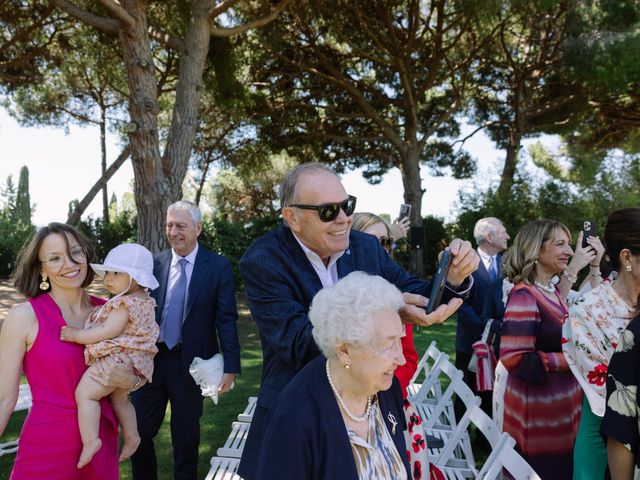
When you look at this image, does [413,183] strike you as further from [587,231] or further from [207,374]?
[207,374]

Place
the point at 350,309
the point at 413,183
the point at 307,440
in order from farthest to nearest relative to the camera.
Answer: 1. the point at 413,183
2. the point at 350,309
3. the point at 307,440

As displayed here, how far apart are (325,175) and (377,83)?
44.0 feet

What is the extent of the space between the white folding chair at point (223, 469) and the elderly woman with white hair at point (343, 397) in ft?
5.43

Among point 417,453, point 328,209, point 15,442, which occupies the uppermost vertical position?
point 328,209

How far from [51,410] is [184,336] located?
124 cm

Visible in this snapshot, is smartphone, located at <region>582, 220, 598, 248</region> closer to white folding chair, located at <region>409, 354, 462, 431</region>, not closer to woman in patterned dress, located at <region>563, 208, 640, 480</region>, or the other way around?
white folding chair, located at <region>409, 354, 462, 431</region>

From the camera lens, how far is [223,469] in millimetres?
3186

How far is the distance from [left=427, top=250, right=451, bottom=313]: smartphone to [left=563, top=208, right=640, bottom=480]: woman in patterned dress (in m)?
0.92

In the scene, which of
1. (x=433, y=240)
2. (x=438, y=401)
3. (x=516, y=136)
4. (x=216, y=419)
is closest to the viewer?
(x=438, y=401)

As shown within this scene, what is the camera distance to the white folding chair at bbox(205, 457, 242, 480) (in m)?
3.08

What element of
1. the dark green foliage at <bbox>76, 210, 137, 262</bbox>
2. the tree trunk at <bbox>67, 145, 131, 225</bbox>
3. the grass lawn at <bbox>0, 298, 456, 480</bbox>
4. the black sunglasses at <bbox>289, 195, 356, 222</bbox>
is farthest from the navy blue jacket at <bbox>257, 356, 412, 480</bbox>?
the dark green foliage at <bbox>76, 210, 137, 262</bbox>

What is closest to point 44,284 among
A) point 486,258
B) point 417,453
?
point 417,453

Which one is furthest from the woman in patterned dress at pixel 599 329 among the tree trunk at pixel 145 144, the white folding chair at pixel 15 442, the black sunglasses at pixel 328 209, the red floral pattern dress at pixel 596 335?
the tree trunk at pixel 145 144

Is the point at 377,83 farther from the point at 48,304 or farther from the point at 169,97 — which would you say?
the point at 48,304
